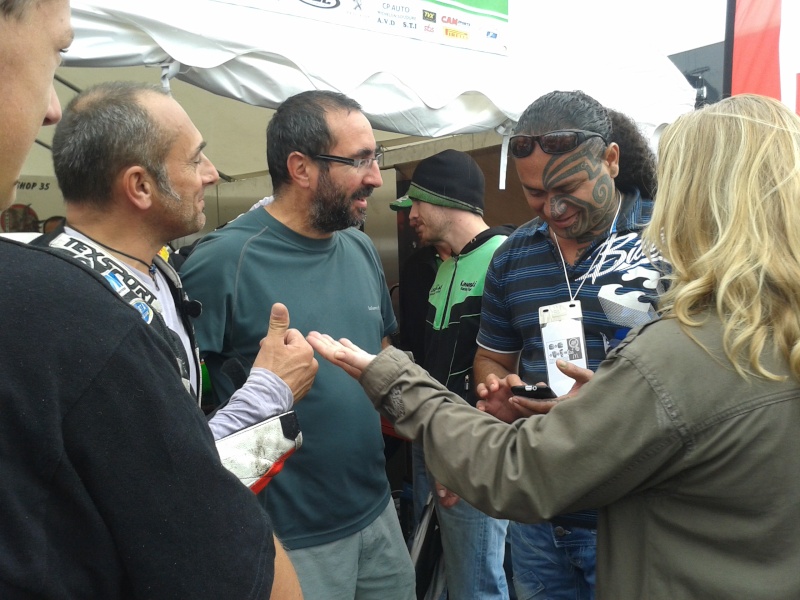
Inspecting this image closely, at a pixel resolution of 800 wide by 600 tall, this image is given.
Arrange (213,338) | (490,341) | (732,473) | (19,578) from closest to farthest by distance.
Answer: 1. (19,578)
2. (732,473)
3. (213,338)
4. (490,341)

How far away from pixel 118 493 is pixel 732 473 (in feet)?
3.13

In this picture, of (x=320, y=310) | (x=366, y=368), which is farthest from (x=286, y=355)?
(x=320, y=310)

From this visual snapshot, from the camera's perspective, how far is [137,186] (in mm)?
1643

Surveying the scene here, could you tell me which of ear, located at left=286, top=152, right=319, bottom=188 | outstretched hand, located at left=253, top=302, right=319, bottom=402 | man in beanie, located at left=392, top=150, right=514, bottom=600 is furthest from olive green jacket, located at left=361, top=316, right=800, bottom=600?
man in beanie, located at left=392, top=150, right=514, bottom=600

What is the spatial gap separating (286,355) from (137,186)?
Answer: 0.57 m

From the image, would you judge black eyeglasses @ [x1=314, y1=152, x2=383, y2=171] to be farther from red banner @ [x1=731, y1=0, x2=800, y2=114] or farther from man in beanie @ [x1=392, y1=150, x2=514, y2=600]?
red banner @ [x1=731, y1=0, x2=800, y2=114]

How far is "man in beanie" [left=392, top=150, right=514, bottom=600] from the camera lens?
2885 millimetres

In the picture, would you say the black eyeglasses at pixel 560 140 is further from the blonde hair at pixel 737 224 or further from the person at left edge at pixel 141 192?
the person at left edge at pixel 141 192

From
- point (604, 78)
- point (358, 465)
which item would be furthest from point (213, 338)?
point (604, 78)

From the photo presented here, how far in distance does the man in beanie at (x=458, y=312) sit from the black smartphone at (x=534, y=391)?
3.57 feet

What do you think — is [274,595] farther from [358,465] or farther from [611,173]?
[611,173]

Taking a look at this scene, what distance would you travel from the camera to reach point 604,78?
11.4 ft

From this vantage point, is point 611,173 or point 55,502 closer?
point 55,502

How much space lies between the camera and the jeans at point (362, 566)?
78.6 inches
